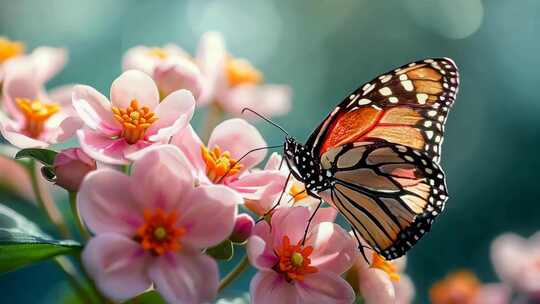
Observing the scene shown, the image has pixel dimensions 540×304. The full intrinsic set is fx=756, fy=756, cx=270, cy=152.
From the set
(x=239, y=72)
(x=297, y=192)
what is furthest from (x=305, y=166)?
(x=239, y=72)

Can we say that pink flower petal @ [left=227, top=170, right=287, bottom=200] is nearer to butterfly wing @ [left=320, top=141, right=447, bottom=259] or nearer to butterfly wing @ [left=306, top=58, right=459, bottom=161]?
butterfly wing @ [left=320, top=141, right=447, bottom=259]

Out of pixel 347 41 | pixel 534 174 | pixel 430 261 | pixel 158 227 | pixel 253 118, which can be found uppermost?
pixel 158 227

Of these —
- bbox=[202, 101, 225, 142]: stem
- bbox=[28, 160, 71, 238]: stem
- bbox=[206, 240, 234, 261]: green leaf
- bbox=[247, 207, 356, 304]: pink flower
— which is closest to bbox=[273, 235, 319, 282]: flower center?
bbox=[247, 207, 356, 304]: pink flower

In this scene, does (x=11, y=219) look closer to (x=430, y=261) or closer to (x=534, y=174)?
(x=430, y=261)

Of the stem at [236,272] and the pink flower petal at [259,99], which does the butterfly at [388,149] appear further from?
the pink flower petal at [259,99]

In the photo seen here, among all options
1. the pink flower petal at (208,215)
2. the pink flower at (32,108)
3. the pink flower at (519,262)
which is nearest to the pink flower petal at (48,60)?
the pink flower at (32,108)

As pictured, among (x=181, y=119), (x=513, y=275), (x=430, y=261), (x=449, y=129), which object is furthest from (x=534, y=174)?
(x=181, y=119)

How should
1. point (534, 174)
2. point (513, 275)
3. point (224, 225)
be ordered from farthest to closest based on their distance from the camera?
1. point (534, 174)
2. point (513, 275)
3. point (224, 225)
